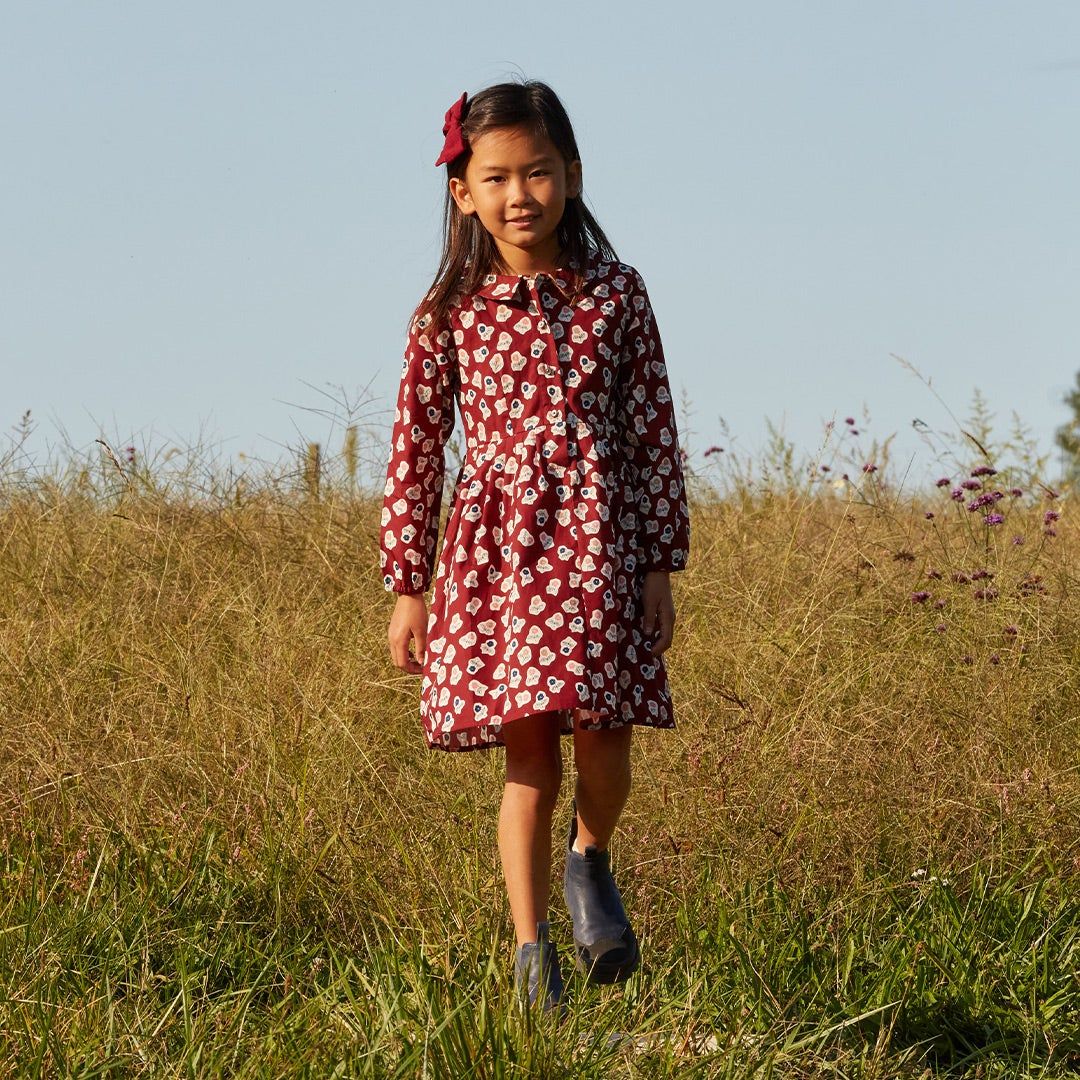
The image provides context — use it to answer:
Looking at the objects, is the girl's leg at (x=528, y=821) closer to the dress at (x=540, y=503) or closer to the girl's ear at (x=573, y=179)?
the dress at (x=540, y=503)

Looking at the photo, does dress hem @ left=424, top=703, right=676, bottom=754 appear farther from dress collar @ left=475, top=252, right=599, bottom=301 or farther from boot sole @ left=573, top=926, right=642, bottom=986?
dress collar @ left=475, top=252, right=599, bottom=301

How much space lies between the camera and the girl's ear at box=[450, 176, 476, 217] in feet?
9.95

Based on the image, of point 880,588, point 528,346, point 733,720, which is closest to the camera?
point 528,346

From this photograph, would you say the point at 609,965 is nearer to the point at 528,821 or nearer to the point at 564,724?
the point at 528,821

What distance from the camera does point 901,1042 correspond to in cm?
285

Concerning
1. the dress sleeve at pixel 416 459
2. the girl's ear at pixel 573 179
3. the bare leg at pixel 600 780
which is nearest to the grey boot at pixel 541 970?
the bare leg at pixel 600 780

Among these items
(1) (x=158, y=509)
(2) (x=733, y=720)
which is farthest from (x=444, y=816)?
(1) (x=158, y=509)

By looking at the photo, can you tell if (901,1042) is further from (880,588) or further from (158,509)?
(158,509)

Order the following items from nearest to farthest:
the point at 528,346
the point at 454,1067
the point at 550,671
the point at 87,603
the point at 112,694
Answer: the point at 454,1067
the point at 550,671
the point at 528,346
the point at 112,694
the point at 87,603

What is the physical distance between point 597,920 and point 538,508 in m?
0.82

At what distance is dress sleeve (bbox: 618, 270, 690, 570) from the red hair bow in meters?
0.43

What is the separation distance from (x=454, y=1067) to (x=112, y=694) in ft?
7.70

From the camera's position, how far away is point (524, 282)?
9.71ft

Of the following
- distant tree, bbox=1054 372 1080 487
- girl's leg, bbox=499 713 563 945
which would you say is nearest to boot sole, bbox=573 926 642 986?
girl's leg, bbox=499 713 563 945
